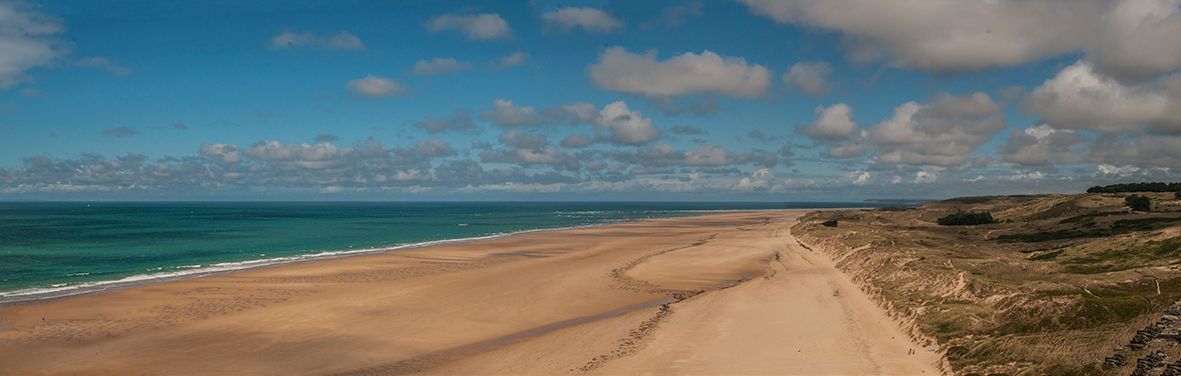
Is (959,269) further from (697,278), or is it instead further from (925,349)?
(697,278)

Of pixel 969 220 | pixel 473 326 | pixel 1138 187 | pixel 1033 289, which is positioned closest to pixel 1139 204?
pixel 969 220

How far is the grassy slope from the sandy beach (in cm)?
140

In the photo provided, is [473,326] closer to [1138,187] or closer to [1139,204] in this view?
[1139,204]

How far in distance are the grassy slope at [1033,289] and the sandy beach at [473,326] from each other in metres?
1.40

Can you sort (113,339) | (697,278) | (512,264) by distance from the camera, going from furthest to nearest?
(512,264), (697,278), (113,339)

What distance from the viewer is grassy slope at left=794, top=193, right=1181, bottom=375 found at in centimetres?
1518

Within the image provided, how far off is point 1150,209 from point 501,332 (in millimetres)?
51546

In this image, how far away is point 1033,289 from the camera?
67.5 feet

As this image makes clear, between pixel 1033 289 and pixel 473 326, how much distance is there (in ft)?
61.4

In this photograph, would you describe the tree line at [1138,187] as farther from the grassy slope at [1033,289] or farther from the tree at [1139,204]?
the grassy slope at [1033,289]

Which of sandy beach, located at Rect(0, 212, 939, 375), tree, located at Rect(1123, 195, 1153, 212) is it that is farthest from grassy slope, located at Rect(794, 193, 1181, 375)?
tree, located at Rect(1123, 195, 1153, 212)

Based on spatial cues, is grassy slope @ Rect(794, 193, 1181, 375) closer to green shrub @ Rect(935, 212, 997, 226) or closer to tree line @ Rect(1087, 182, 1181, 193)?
green shrub @ Rect(935, 212, 997, 226)

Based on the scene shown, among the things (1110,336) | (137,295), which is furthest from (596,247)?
(1110,336)

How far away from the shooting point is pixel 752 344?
1955cm
